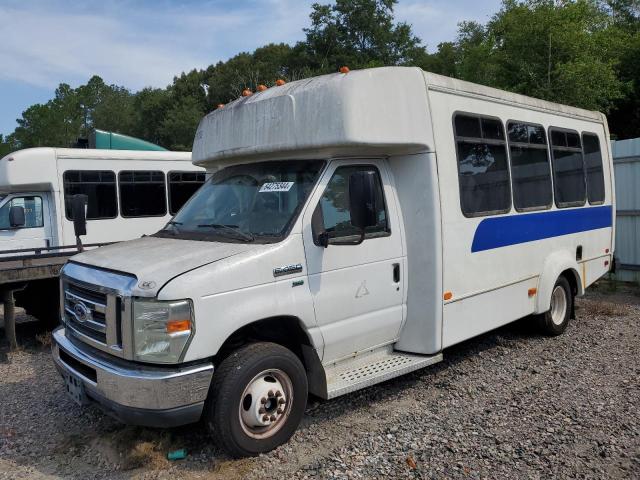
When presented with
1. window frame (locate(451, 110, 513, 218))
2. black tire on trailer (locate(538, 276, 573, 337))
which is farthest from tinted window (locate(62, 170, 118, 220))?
black tire on trailer (locate(538, 276, 573, 337))

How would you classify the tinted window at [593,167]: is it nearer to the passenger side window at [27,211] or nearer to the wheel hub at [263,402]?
the wheel hub at [263,402]

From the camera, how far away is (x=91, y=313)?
3.99m

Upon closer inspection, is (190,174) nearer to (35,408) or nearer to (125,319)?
(35,408)

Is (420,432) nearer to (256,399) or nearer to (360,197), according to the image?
(256,399)

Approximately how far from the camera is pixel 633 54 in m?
21.2

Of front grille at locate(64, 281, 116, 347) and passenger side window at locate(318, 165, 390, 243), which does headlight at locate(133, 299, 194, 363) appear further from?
passenger side window at locate(318, 165, 390, 243)

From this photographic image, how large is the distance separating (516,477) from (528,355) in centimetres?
281

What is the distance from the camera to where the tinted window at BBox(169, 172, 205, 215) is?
11961 mm

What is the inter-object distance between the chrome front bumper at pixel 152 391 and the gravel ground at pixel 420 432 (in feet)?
1.64

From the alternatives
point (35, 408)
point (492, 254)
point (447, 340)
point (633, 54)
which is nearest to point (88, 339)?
point (35, 408)

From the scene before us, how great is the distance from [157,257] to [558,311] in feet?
17.6

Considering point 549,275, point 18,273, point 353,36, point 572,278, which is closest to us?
point 18,273

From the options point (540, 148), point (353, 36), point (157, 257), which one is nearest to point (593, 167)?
point (540, 148)

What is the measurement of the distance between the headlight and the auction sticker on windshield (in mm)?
1341
